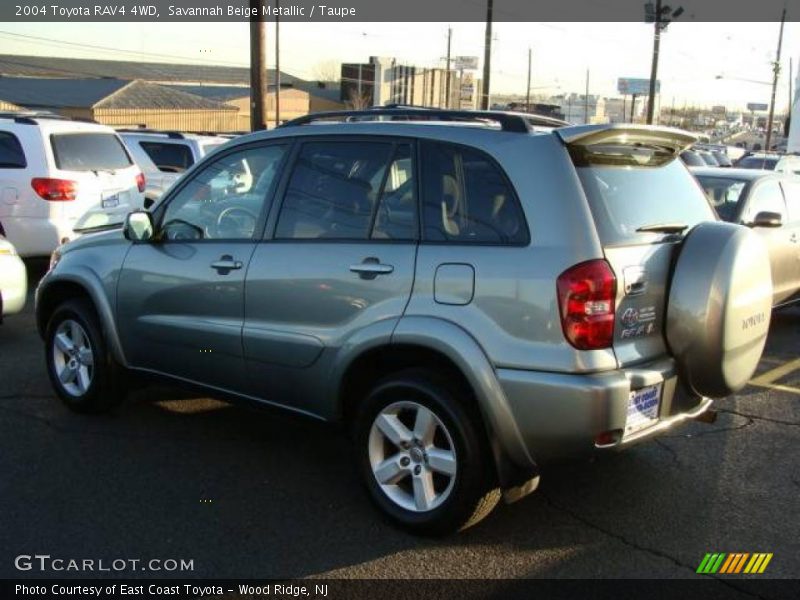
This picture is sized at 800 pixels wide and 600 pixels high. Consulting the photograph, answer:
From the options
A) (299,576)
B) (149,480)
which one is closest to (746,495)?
(299,576)

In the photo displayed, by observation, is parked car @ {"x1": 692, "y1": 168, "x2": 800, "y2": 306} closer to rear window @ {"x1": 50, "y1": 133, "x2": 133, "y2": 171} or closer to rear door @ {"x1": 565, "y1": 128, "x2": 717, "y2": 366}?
rear door @ {"x1": 565, "y1": 128, "x2": 717, "y2": 366}

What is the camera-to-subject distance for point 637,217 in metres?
3.77

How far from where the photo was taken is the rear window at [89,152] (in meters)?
9.88

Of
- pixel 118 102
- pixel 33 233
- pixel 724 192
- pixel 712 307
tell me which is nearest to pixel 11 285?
pixel 33 233

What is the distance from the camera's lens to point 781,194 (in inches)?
329

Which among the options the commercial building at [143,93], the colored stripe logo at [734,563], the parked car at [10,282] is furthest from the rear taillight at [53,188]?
the commercial building at [143,93]

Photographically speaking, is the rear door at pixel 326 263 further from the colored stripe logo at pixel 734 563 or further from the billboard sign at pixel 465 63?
the billboard sign at pixel 465 63

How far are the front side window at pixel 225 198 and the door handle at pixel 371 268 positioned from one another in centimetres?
82

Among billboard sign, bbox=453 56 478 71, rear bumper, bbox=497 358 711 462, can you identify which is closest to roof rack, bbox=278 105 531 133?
rear bumper, bbox=497 358 711 462

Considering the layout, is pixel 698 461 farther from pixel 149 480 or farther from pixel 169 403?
pixel 169 403

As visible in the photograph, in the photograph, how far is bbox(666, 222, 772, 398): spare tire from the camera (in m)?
3.62

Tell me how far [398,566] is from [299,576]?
1.36 feet

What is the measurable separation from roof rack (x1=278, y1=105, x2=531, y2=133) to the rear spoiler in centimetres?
20

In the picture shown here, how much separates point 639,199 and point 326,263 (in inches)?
58.8
